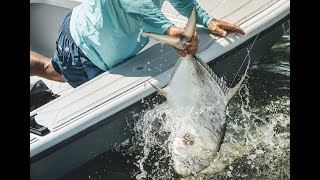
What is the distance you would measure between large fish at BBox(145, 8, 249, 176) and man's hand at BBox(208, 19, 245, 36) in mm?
618

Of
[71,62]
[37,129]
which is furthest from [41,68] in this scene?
[37,129]

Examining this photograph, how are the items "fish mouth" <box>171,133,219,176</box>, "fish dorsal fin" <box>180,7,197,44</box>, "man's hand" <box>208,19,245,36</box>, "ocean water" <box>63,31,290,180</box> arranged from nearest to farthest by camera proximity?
"fish dorsal fin" <box>180,7,197,44</box> < "fish mouth" <box>171,133,219,176</box> < "ocean water" <box>63,31,290,180</box> < "man's hand" <box>208,19,245,36</box>

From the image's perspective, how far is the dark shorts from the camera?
3.87m

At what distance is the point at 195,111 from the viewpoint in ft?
10.8

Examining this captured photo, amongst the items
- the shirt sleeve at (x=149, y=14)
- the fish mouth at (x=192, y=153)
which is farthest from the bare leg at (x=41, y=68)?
the fish mouth at (x=192, y=153)

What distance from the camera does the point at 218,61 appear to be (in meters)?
3.86

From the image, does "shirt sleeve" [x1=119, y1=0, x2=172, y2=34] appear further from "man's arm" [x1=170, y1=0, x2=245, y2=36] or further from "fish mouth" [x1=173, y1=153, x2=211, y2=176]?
"fish mouth" [x1=173, y1=153, x2=211, y2=176]

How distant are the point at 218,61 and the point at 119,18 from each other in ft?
2.43

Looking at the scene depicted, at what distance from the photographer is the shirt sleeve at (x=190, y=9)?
3865 mm

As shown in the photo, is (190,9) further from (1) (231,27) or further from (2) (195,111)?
(2) (195,111)

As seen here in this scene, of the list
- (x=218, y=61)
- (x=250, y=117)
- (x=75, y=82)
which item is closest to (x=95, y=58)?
(x=75, y=82)

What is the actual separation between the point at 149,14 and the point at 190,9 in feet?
1.69

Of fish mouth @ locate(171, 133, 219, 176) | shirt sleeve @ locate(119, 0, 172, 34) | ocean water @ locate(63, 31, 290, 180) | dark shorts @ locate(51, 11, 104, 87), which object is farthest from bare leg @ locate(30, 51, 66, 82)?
fish mouth @ locate(171, 133, 219, 176)

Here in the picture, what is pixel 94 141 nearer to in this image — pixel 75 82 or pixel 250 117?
pixel 75 82
